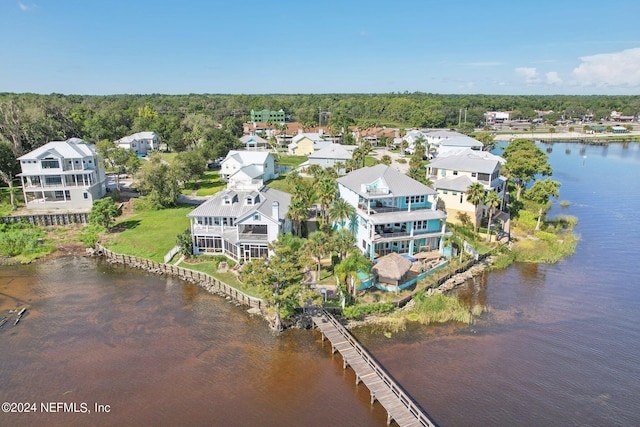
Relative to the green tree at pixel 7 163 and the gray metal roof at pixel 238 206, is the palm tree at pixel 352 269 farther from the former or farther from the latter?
the green tree at pixel 7 163

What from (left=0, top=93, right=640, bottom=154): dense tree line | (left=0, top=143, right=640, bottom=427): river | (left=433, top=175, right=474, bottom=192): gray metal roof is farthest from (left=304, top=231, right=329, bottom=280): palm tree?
(left=0, top=93, right=640, bottom=154): dense tree line

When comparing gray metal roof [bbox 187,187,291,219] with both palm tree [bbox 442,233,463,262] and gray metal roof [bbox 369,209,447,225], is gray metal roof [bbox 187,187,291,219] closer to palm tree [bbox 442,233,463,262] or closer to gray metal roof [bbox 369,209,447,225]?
gray metal roof [bbox 369,209,447,225]

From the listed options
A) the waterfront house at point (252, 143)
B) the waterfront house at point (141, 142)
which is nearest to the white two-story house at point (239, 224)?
the waterfront house at point (252, 143)

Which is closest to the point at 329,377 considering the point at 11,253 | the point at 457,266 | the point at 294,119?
the point at 457,266

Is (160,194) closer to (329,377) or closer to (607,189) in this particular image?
(329,377)

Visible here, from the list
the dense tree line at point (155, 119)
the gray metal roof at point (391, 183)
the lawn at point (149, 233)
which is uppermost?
the dense tree line at point (155, 119)

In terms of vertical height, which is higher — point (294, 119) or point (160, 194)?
point (294, 119)
